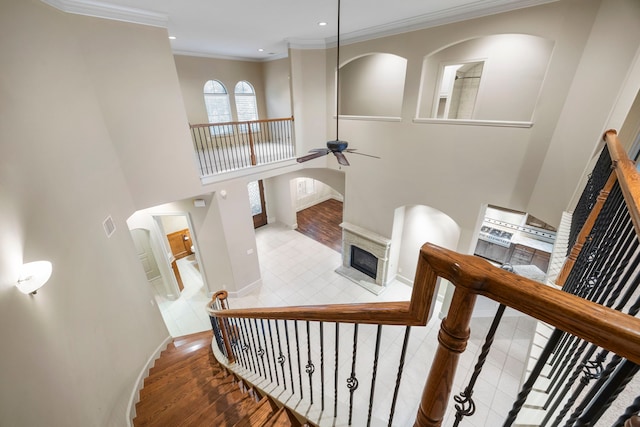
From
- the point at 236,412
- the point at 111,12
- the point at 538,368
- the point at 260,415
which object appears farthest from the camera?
the point at 111,12

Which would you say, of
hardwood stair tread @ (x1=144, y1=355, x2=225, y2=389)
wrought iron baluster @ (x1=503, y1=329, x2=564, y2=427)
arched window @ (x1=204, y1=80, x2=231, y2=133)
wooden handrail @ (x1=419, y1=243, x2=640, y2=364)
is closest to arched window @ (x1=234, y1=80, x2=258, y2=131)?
arched window @ (x1=204, y1=80, x2=231, y2=133)

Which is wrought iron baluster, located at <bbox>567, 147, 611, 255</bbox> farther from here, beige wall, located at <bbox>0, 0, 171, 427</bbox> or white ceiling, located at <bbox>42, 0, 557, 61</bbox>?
beige wall, located at <bbox>0, 0, 171, 427</bbox>

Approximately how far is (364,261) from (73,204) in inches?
236

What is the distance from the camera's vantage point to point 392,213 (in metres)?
6.03

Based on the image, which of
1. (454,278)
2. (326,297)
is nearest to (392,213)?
(326,297)

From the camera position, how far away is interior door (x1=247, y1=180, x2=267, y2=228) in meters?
9.41

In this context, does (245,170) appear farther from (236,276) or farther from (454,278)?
(454,278)

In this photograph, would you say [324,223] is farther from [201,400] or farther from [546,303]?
[546,303]

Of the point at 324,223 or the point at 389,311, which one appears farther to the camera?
the point at 324,223

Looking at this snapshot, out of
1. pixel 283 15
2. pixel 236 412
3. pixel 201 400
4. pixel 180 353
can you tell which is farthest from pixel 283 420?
pixel 283 15

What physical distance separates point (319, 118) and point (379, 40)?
2.01 metres

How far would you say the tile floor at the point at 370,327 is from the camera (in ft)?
12.7

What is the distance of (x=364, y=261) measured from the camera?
7172 millimetres

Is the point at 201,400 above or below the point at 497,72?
below
